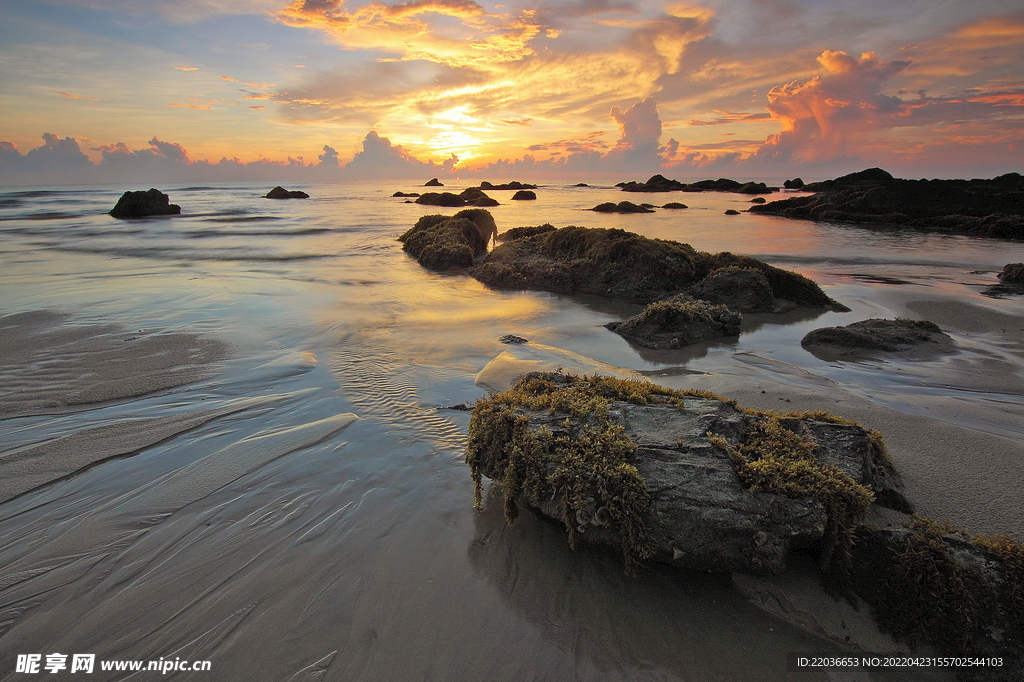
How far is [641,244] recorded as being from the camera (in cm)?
1123

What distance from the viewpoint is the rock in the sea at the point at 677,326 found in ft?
23.7

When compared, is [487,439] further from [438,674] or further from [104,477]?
[104,477]

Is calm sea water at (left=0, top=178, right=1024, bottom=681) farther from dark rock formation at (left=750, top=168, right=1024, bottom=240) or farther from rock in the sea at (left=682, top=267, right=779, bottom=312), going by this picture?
dark rock formation at (left=750, top=168, right=1024, bottom=240)

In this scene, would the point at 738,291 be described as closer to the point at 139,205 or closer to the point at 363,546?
the point at 363,546

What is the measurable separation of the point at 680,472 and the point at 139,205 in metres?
38.5

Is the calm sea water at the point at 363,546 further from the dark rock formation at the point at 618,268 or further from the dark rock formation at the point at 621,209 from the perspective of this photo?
the dark rock formation at the point at 621,209

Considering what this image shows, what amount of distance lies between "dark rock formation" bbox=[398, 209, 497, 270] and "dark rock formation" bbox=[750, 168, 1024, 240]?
22.9 metres

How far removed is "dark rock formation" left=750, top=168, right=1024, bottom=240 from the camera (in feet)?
73.9

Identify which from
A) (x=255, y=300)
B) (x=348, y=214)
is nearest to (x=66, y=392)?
(x=255, y=300)

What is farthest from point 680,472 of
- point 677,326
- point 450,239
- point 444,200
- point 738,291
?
point 444,200

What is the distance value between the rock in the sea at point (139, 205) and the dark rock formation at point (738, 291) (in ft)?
116

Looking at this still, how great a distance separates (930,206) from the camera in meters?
27.2

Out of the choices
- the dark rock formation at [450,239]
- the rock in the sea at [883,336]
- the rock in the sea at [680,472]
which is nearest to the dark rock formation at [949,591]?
the rock in the sea at [680,472]

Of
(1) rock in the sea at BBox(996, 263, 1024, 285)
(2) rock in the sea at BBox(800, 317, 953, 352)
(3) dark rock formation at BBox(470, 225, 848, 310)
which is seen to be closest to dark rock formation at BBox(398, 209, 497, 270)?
(3) dark rock formation at BBox(470, 225, 848, 310)
